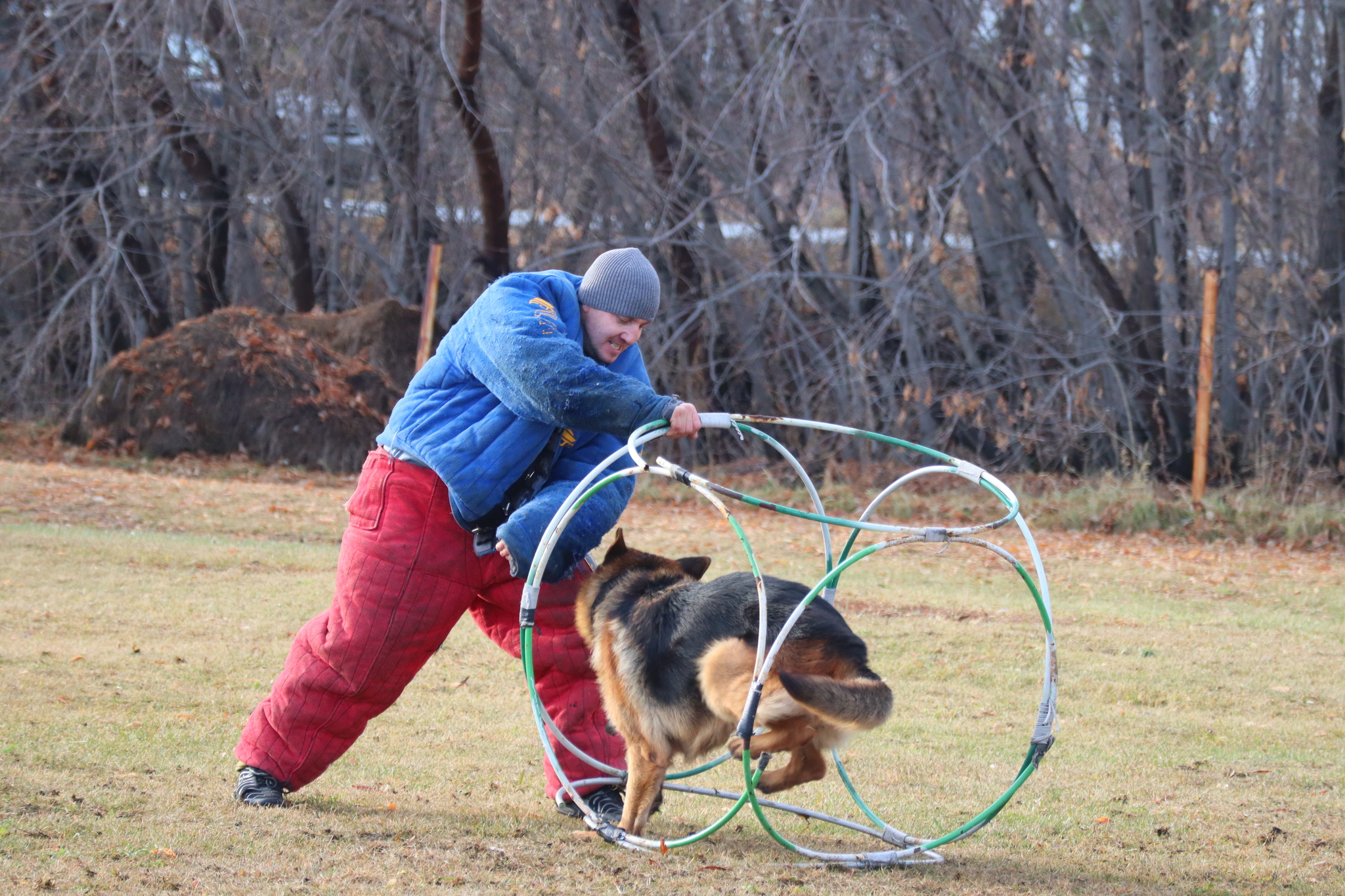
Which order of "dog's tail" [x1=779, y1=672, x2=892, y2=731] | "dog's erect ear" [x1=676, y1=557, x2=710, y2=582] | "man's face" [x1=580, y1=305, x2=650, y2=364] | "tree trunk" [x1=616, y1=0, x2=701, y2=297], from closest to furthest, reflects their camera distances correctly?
"dog's tail" [x1=779, y1=672, x2=892, y2=731] → "man's face" [x1=580, y1=305, x2=650, y2=364] → "dog's erect ear" [x1=676, y1=557, x2=710, y2=582] → "tree trunk" [x1=616, y1=0, x2=701, y2=297]

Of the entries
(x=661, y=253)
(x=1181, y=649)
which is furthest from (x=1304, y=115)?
(x=1181, y=649)

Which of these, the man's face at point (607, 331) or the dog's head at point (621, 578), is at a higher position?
the man's face at point (607, 331)

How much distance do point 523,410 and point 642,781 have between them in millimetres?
1204

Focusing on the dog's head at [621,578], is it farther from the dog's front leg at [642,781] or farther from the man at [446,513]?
the dog's front leg at [642,781]

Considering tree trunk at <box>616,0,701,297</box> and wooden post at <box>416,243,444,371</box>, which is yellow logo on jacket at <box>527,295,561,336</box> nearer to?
wooden post at <box>416,243,444,371</box>

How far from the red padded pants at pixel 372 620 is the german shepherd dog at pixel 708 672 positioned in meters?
0.45

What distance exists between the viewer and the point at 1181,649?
24.1ft

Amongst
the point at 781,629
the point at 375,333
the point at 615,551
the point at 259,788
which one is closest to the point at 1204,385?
the point at 615,551

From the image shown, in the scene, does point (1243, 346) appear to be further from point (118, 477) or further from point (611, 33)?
point (118, 477)

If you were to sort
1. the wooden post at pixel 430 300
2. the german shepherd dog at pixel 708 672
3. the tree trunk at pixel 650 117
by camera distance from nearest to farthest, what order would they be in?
the german shepherd dog at pixel 708 672, the wooden post at pixel 430 300, the tree trunk at pixel 650 117

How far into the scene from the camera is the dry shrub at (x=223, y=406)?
14258 mm

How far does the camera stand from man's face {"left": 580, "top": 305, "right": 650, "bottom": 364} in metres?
4.02

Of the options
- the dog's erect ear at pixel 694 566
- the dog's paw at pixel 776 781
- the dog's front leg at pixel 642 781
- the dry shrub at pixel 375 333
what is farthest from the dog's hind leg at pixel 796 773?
the dry shrub at pixel 375 333

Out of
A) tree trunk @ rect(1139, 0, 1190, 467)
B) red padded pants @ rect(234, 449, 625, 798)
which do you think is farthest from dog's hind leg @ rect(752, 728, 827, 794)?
tree trunk @ rect(1139, 0, 1190, 467)
